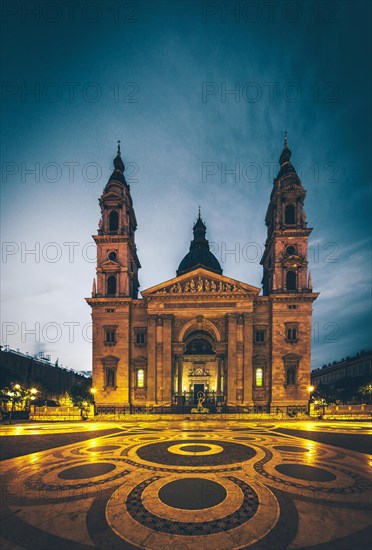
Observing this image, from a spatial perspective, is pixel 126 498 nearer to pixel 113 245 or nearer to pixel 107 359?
pixel 107 359

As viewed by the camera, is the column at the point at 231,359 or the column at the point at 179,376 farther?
the column at the point at 179,376

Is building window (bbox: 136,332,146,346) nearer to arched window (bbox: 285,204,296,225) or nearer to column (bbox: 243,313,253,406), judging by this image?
column (bbox: 243,313,253,406)

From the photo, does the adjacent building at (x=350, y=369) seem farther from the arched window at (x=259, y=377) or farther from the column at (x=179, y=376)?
the column at (x=179, y=376)

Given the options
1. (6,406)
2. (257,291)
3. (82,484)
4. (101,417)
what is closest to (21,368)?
(6,406)

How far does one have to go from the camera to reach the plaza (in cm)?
629

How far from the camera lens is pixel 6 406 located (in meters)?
35.8

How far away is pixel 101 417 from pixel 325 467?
30.5 metres

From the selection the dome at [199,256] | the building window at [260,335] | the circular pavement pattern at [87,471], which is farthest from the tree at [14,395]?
the dome at [199,256]

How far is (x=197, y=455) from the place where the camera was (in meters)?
13.5

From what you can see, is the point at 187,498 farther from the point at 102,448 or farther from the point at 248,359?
the point at 248,359

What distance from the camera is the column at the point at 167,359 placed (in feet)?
139

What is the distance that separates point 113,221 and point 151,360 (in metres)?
23.9

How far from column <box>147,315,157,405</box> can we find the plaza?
93.2 ft

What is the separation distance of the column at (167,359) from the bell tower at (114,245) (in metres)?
7.71
